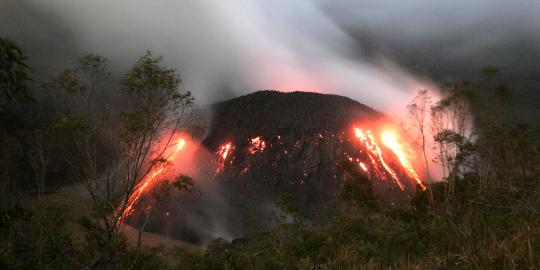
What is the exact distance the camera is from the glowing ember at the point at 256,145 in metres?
92.4

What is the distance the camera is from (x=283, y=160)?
88875 mm

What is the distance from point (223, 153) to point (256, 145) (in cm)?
833

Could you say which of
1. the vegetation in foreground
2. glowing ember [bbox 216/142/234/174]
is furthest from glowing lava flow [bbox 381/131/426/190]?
the vegetation in foreground

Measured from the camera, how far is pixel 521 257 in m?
5.36

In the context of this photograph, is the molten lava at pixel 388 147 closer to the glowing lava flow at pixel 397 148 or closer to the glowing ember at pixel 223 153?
the glowing lava flow at pixel 397 148

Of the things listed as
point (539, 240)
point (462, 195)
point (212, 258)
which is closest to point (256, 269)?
point (212, 258)

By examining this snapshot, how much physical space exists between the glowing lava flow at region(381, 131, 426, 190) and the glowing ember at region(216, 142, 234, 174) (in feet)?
117

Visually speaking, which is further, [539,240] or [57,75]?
[57,75]

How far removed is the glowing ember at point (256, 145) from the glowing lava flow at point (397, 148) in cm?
2732

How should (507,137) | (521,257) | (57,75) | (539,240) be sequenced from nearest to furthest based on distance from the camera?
(521,257), (539,240), (57,75), (507,137)

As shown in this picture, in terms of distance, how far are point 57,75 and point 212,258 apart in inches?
397

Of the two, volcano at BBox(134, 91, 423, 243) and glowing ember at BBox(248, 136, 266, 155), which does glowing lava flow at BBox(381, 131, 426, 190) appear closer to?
volcano at BBox(134, 91, 423, 243)

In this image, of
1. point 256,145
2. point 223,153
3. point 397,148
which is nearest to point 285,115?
point 256,145

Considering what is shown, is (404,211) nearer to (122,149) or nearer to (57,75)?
(122,149)
